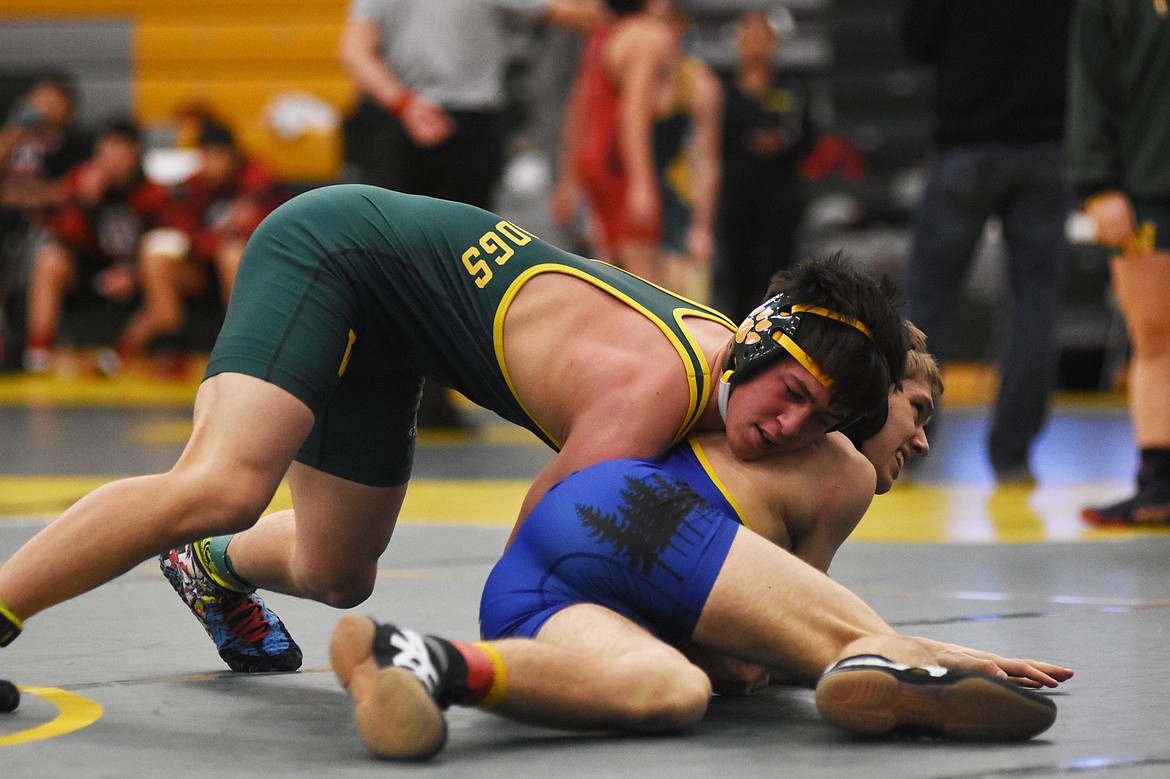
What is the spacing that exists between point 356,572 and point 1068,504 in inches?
121

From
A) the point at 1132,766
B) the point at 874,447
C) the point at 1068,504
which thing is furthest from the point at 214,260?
the point at 1132,766

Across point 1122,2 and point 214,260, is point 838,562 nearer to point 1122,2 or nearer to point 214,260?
point 1122,2

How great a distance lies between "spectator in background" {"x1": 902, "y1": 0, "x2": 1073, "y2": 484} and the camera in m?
5.99

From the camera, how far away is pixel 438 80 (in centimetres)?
737

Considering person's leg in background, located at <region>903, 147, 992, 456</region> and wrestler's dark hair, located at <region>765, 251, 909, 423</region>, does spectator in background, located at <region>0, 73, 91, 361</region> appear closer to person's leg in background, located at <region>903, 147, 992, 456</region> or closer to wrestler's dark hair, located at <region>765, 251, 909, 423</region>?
person's leg in background, located at <region>903, 147, 992, 456</region>

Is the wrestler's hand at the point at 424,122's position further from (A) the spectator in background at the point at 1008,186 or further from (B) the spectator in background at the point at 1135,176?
(B) the spectator in background at the point at 1135,176

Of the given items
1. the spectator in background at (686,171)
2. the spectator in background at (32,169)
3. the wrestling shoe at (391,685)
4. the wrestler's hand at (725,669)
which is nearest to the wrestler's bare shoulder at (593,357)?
the wrestler's hand at (725,669)

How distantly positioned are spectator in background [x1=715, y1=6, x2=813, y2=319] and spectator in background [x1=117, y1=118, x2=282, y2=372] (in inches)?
112

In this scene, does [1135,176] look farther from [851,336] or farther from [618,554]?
[618,554]

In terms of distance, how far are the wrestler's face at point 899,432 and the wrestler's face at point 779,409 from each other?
33 centimetres

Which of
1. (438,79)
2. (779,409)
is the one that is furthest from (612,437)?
(438,79)

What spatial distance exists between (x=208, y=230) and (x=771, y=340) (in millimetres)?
8828

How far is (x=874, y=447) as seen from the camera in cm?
312

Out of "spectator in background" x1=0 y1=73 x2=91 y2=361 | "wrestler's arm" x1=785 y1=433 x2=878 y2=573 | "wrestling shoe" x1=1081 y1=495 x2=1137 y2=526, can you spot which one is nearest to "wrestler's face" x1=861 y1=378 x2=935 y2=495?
"wrestler's arm" x1=785 y1=433 x2=878 y2=573
